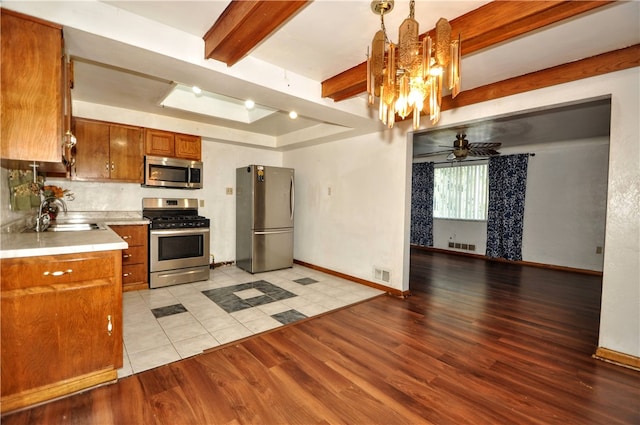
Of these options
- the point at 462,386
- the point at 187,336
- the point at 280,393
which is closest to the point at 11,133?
the point at 187,336

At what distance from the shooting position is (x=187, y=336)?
8.52 ft

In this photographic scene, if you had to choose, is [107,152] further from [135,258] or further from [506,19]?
[506,19]

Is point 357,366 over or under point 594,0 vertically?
under

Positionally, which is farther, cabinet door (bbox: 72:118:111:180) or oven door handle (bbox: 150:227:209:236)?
oven door handle (bbox: 150:227:209:236)

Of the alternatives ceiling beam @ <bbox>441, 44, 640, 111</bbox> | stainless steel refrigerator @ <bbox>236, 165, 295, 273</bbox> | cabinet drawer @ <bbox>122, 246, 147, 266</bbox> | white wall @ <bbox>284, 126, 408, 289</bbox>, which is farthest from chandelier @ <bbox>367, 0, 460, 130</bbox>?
cabinet drawer @ <bbox>122, 246, 147, 266</bbox>

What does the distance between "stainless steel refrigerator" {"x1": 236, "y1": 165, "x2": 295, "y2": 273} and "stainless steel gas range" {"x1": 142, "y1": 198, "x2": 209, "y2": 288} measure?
717mm

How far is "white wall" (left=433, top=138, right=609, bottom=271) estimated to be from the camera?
5230mm

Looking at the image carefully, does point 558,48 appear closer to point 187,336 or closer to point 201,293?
point 187,336

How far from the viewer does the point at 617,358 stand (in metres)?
2.30

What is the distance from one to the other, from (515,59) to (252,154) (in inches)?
169

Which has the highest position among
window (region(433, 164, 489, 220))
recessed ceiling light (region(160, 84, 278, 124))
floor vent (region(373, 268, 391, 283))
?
recessed ceiling light (region(160, 84, 278, 124))

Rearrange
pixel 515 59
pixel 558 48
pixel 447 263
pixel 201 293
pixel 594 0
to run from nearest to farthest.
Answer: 1. pixel 594 0
2. pixel 558 48
3. pixel 515 59
4. pixel 201 293
5. pixel 447 263

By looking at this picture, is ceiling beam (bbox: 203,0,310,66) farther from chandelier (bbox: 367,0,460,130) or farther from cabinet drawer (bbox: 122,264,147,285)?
cabinet drawer (bbox: 122,264,147,285)

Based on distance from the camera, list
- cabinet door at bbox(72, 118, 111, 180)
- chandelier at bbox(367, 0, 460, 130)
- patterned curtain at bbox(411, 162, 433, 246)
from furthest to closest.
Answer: patterned curtain at bbox(411, 162, 433, 246) → cabinet door at bbox(72, 118, 111, 180) → chandelier at bbox(367, 0, 460, 130)
